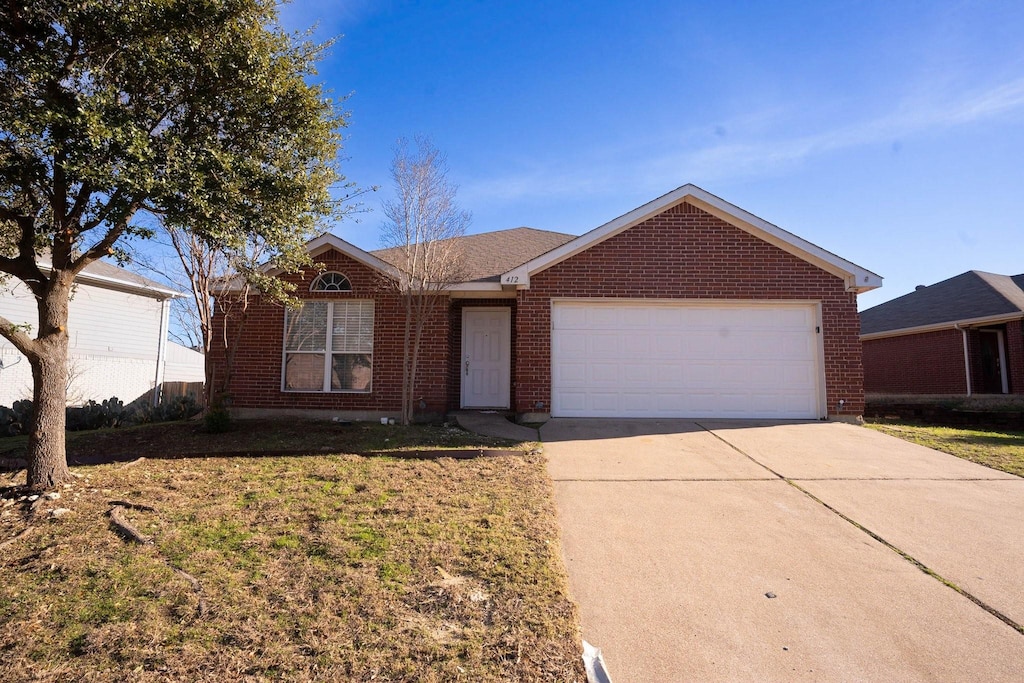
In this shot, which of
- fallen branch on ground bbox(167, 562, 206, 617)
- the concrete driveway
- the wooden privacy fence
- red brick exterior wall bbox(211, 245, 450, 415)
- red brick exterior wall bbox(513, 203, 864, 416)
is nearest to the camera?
the concrete driveway

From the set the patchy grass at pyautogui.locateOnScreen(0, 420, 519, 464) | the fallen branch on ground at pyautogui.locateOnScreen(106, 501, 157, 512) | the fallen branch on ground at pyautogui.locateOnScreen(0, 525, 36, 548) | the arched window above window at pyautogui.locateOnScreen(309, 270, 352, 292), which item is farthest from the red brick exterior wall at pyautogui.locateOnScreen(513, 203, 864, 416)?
the fallen branch on ground at pyautogui.locateOnScreen(0, 525, 36, 548)

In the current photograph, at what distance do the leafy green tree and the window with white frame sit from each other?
14.3 feet

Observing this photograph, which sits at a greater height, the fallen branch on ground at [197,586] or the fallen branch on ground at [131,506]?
the fallen branch on ground at [131,506]

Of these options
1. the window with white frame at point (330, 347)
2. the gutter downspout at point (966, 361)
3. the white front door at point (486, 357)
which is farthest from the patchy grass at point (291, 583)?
the gutter downspout at point (966, 361)

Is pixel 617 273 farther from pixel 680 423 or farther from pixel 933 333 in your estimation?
pixel 933 333

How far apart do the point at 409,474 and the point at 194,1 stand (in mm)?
5298

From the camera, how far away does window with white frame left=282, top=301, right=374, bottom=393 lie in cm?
→ 1112

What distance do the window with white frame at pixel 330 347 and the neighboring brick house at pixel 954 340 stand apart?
17.3 metres

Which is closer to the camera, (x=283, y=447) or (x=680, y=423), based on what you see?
(x=283, y=447)

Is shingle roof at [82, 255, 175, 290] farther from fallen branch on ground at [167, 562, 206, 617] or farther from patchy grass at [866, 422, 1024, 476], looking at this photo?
patchy grass at [866, 422, 1024, 476]

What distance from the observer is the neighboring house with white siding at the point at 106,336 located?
13.2 meters

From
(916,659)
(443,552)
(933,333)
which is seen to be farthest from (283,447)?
(933,333)

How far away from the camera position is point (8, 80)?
543 centimetres

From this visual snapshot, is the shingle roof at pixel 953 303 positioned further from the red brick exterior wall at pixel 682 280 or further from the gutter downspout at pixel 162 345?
the gutter downspout at pixel 162 345
